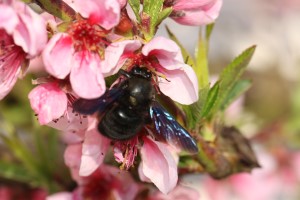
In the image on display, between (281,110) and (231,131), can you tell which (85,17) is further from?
(281,110)

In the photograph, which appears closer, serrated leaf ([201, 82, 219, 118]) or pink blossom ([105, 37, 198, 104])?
pink blossom ([105, 37, 198, 104])

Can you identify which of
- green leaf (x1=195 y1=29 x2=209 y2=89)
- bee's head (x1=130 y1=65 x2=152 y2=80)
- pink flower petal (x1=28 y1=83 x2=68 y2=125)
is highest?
bee's head (x1=130 y1=65 x2=152 y2=80)

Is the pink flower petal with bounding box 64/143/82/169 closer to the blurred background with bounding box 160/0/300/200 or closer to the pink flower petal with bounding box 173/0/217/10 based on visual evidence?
the pink flower petal with bounding box 173/0/217/10

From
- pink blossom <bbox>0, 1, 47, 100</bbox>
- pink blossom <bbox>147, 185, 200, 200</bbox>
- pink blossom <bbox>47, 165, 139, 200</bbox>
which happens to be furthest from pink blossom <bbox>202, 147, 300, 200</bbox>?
pink blossom <bbox>0, 1, 47, 100</bbox>

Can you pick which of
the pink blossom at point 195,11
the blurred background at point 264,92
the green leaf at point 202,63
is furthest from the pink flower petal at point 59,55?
the blurred background at point 264,92

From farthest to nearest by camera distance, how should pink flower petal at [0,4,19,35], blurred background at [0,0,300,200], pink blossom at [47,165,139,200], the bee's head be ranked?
blurred background at [0,0,300,200] → pink blossom at [47,165,139,200] → the bee's head → pink flower petal at [0,4,19,35]

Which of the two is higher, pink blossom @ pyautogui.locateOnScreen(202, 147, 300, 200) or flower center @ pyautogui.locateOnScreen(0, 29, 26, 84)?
flower center @ pyautogui.locateOnScreen(0, 29, 26, 84)

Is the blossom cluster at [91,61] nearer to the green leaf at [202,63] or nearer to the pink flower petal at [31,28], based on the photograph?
the pink flower petal at [31,28]
